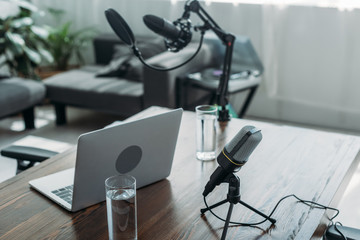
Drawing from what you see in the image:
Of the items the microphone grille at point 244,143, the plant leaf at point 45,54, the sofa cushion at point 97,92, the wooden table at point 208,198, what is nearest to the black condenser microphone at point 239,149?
the microphone grille at point 244,143

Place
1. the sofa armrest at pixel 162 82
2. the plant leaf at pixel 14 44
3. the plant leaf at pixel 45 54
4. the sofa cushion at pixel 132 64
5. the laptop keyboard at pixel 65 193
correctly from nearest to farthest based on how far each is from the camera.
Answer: the laptop keyboard at pixel 65 193
the sofa armrest at pixel 162 82
the sofa cushion at pixel 132 64
the plant leaf at pixel 14 44
the plant leaf at pixel 45 54

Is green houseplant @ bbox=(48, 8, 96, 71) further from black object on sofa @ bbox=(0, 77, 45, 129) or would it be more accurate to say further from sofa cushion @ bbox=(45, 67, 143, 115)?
black object on sofa @ bbox=(0, 77, 45, 129)

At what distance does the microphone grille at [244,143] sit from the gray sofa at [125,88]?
7.56 ft

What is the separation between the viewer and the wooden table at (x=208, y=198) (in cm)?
119

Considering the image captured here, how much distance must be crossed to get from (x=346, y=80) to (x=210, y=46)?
1.07 meters

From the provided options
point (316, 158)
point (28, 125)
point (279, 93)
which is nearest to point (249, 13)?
point (279, 93)

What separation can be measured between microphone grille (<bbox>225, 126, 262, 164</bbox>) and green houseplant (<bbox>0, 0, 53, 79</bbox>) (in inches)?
128

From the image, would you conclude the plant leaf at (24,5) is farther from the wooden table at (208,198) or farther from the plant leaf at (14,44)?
the wooden table at (208,198)

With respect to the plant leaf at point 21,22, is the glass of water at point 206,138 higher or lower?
lower

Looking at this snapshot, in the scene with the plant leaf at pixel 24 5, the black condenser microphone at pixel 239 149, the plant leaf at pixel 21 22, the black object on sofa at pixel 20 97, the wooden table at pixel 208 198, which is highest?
the plant leaf at pixel 24 5

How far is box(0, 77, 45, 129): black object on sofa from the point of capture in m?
3.47

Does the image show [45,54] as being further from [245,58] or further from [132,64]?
[245,58]

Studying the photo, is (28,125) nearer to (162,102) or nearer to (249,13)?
(162,102)

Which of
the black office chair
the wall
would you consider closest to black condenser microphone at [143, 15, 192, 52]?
the black office chair
